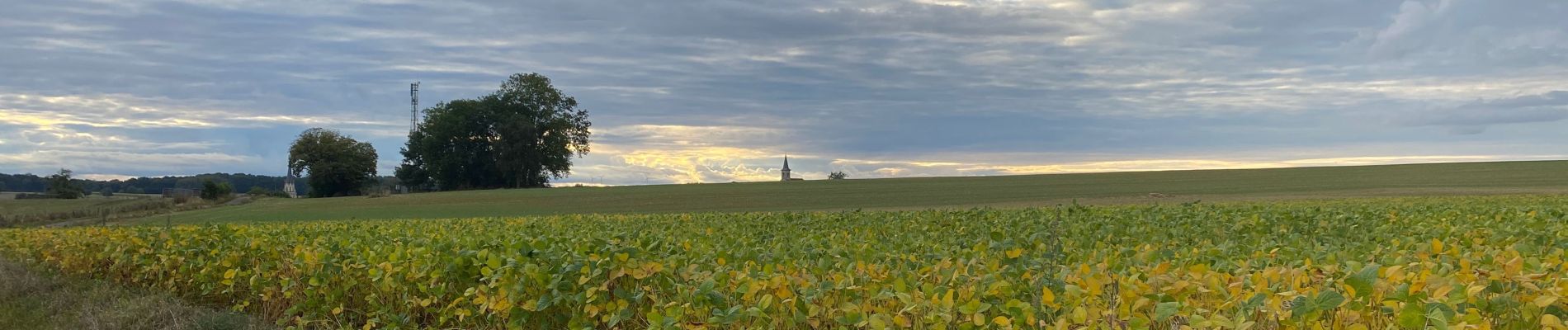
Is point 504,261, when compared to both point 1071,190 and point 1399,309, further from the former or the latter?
point 1071,190

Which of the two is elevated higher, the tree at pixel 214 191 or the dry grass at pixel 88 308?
the tree at pixel 214 191

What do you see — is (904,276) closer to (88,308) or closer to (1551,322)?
(1551,322)

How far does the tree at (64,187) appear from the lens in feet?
221

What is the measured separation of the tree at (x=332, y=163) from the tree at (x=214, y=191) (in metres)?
10.6

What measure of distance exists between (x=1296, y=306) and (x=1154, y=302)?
0.56 metres

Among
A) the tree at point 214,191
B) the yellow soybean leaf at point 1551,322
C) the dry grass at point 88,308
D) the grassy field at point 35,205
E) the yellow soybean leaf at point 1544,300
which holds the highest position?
the tree at point 214,191

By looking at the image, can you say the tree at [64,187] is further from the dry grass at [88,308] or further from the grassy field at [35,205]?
the dry grass at [88,308]

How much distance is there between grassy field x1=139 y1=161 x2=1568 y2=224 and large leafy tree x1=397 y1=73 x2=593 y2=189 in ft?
29.1

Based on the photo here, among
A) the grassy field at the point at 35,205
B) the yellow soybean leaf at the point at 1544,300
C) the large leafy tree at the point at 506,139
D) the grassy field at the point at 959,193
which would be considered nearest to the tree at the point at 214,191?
the grassy field at the point at 959,193

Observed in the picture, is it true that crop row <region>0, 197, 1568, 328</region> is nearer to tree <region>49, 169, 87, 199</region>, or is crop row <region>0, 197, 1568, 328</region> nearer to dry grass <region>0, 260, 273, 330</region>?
dry grass <region>0, 260, 273, 330</region>

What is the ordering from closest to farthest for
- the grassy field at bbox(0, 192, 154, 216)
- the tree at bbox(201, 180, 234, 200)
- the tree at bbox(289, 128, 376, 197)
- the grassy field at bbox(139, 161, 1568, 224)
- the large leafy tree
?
1. the grassy field at bbox(139, 161, 1568, 224)
2. the grassy field at bbox(0, 192, 154, 216)
3. the tree at bbox(201, 180, 234, 200)
4. the large leafy tree
5. the tree at bbox(289, 128, 376, 197)

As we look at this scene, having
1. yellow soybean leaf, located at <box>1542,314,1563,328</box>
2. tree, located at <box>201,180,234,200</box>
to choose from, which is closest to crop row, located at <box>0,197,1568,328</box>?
yellow soybean leaf, located at <box>1542,314,1563,328</box>

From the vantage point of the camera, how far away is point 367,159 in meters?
82.8

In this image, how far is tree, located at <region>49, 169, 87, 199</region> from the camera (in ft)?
221
